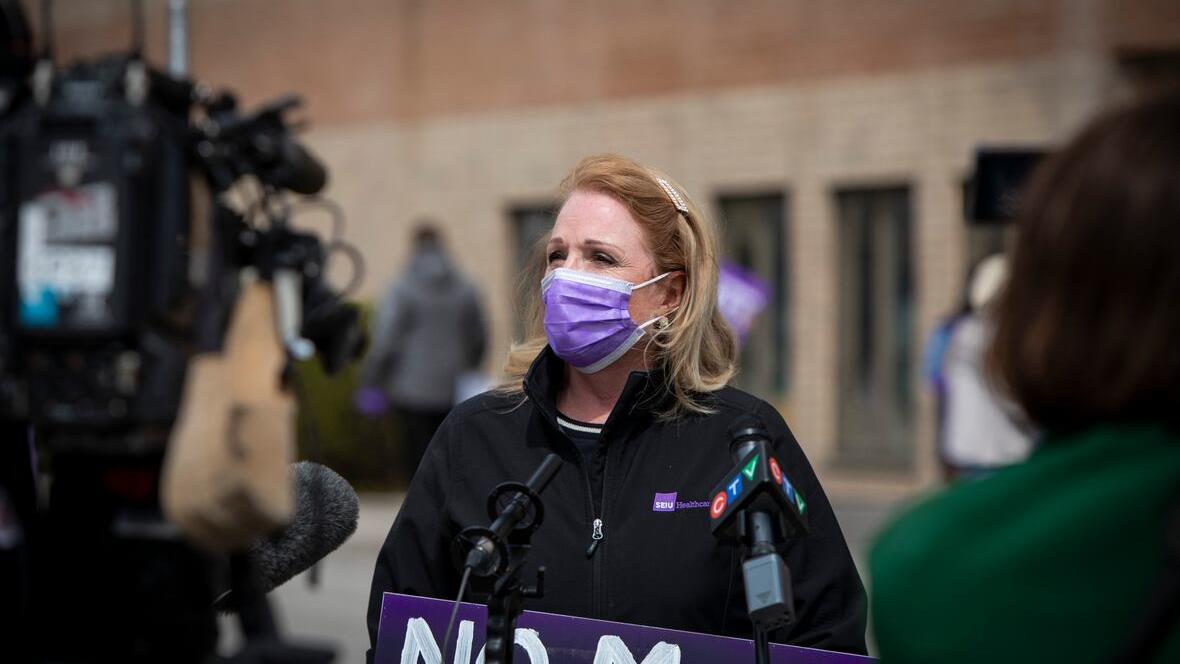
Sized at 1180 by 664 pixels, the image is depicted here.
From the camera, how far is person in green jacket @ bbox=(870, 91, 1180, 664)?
1.82 m

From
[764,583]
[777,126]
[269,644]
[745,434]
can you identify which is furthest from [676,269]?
[777,126]

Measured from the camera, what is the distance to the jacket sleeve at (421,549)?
3.45 m

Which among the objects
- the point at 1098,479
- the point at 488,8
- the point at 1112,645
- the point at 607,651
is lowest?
the point at 607,651

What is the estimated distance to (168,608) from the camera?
9.78 feet

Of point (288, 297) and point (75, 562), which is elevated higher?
point (288, 297)

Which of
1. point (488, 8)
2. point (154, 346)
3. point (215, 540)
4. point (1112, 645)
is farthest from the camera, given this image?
point (488, 8)

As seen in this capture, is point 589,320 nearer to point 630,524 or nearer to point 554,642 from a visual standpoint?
point 630,524

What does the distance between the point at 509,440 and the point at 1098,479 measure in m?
1.87

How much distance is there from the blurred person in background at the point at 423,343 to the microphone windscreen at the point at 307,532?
357 inches

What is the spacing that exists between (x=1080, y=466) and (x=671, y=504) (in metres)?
1.54

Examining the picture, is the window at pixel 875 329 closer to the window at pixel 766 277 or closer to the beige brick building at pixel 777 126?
the beige brick building at pixel 777 126

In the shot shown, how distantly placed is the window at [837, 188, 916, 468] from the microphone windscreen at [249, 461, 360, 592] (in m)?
12.3

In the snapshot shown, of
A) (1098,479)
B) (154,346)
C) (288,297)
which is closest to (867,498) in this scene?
(288,297)

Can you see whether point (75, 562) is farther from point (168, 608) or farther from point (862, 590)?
A: point (862, 590)
